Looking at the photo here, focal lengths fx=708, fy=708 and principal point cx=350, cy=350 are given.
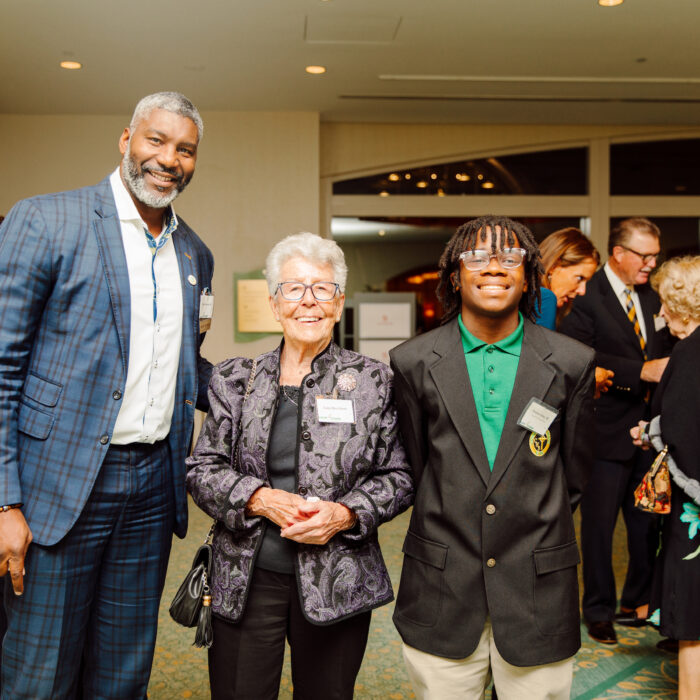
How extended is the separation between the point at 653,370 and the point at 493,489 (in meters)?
1.86

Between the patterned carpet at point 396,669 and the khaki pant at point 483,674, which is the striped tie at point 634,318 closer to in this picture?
the patterned carpet at point 396,669

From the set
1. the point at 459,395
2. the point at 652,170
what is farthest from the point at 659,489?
the point at 652,170

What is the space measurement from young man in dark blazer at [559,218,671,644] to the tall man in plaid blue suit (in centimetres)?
219

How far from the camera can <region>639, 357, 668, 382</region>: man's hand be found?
3230 mm

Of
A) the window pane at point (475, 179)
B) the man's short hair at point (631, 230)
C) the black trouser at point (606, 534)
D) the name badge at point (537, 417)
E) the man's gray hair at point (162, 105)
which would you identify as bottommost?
the black trouser at point (606, 534)

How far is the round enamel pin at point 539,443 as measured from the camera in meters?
1.75

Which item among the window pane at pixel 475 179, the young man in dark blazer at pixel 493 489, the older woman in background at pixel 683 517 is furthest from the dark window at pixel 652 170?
the young man in dark blazer at pixel 493 489

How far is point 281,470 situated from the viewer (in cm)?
183

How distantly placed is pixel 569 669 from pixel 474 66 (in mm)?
5187

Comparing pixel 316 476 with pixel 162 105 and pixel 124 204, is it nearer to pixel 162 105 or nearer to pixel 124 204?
pixel 124 204

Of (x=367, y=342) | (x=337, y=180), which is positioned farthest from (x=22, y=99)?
(x=367, y=342)

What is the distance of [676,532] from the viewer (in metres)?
2.48

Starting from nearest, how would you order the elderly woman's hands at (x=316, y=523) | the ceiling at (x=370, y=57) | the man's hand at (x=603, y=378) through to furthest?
the elderly woman's hands at (x=316, y=523) → the man's hand at (x=603, y=378) → the ceiling at (x=370, y=57)

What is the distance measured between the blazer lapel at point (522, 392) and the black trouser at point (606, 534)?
1912 millimetres
